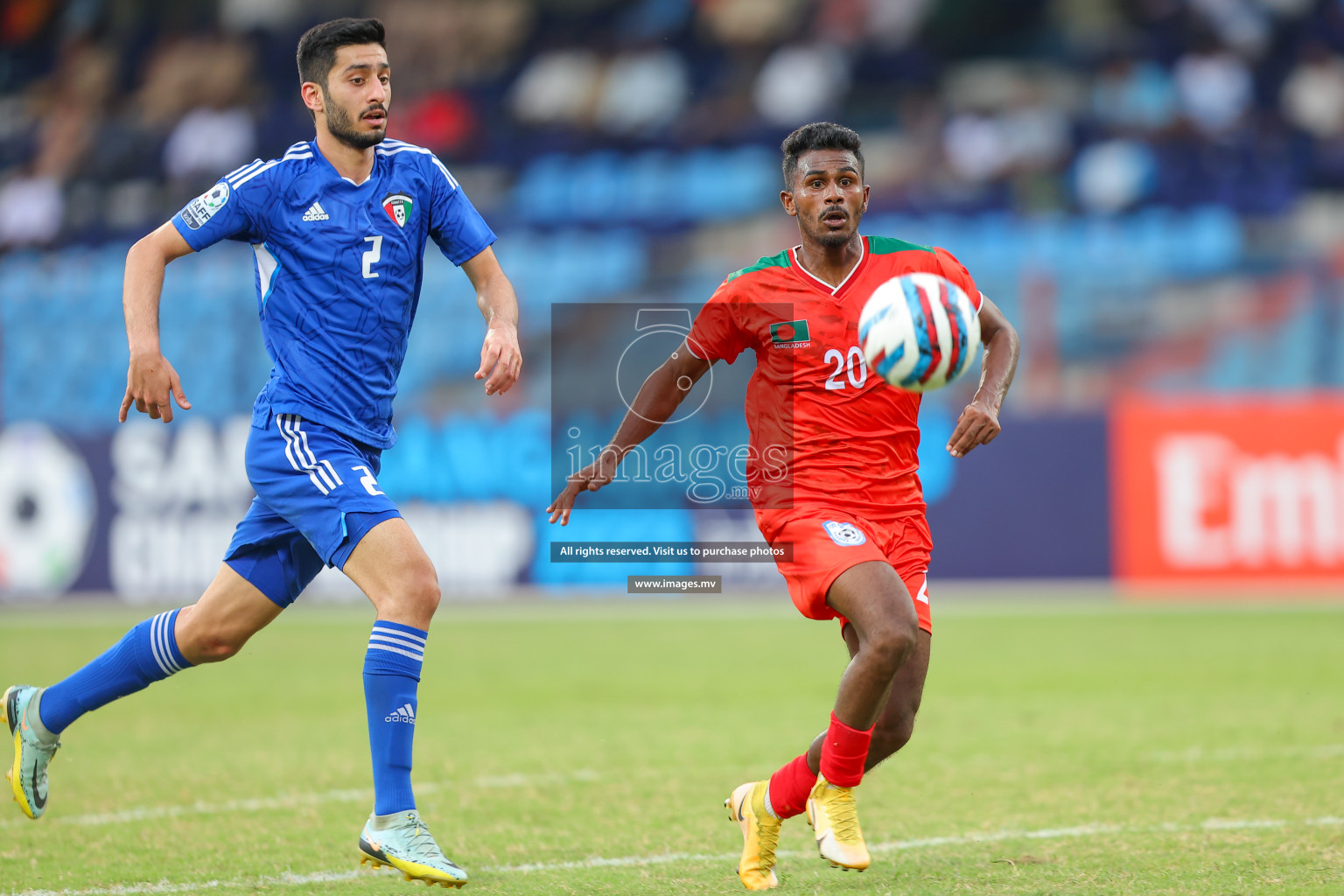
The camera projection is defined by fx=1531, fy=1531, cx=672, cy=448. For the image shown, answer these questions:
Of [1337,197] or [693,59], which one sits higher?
[693,59]

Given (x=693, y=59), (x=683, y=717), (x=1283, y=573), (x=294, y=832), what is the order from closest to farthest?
(x=294, y=832)
(x=683, y=717)
(x=1283, y=573)
(x=693, y=59)

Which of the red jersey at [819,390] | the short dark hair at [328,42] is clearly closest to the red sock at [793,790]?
the red jersey at [819,390]

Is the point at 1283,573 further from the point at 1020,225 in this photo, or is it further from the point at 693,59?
the point at 693,59

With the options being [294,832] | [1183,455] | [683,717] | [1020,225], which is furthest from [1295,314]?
[294,832]

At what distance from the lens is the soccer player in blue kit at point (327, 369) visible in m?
4.63

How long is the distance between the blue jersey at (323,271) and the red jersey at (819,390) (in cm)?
105

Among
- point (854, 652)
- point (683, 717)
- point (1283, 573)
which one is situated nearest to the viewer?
point (854, 652)

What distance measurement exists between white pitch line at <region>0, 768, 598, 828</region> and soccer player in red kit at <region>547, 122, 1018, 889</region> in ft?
5.87

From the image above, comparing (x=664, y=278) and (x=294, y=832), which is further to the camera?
(x=664, y=278)

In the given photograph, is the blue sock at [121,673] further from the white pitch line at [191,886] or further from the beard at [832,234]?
the beard at [832,234]

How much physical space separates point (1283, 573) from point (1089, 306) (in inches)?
118

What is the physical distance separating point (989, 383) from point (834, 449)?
1.78 ft

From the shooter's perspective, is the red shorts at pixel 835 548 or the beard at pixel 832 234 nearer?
the red shorts at pixel 835 548

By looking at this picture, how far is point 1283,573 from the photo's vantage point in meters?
13.7
